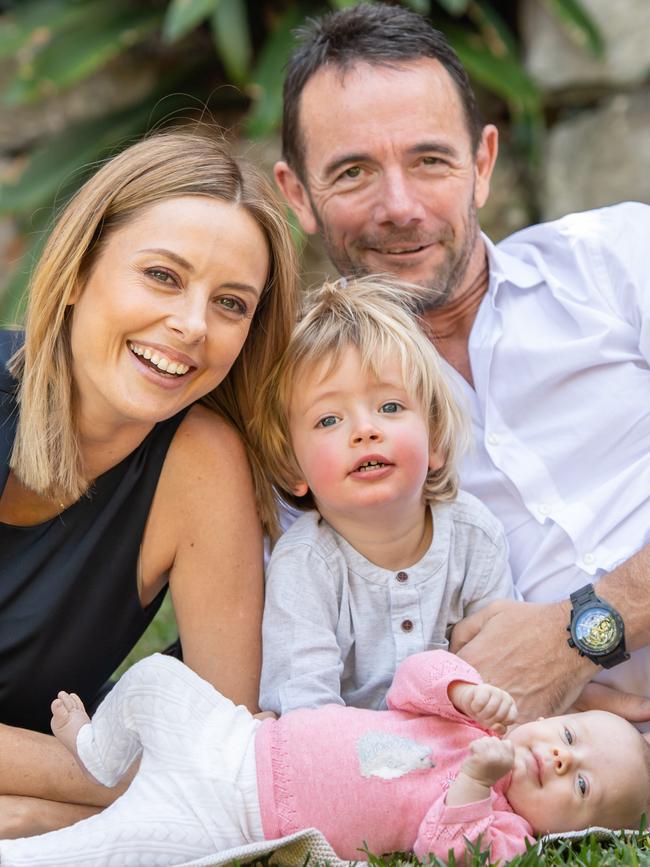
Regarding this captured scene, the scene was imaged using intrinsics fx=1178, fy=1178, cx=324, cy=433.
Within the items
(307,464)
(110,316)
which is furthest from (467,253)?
(110,316)

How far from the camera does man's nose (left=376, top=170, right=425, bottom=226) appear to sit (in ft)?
11.5

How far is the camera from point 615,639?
2.88 m

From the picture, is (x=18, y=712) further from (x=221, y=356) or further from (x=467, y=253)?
(x=467, y=253)

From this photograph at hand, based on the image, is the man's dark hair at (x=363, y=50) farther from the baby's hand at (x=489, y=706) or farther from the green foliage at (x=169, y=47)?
the green foliage at (x=169, y=47)

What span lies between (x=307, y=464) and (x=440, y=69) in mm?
1480

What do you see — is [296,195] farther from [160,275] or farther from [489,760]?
[489,760]

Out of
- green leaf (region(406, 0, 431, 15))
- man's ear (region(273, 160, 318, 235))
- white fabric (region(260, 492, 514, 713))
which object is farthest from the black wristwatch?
green leaf (region(406, 0, 431, 15))

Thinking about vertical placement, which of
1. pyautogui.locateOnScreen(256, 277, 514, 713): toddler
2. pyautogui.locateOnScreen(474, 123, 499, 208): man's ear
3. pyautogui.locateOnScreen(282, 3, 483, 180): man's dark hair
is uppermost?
pyautogui.locateOnScreen(282, 3, 483, 180): man's dark hair

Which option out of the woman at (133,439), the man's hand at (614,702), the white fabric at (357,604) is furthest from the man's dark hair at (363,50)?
the man's hand at (614,702)

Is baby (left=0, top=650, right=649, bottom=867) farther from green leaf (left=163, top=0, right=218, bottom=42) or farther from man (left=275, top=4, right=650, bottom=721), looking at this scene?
green leaf (left=163, top=0, right=218, bottom=42)

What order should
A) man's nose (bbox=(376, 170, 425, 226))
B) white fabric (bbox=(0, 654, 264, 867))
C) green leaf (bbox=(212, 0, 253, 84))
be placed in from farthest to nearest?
green leaf (bbox=(212, 0, 253, 84)) → man's nose (bbox=(376, 170, 425, 226)) → white fabric (bbox=(0, 654, 264, 867))

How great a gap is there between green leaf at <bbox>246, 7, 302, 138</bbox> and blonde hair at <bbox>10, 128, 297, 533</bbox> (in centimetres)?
424

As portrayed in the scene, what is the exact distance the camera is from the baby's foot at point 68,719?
107 inches

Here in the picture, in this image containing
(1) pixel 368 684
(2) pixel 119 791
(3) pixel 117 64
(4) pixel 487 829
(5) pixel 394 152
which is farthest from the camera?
(3) pixel 117 64
